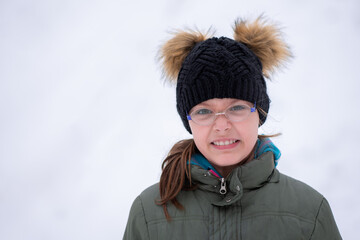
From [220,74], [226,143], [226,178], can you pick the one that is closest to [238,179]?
[226,178]

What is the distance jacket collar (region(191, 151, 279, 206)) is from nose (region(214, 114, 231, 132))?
16cm

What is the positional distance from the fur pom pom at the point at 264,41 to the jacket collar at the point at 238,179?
1.46 ft

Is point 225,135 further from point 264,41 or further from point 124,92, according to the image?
point 124,92

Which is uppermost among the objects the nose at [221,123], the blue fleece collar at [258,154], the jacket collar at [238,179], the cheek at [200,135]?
the nose at [221,123]

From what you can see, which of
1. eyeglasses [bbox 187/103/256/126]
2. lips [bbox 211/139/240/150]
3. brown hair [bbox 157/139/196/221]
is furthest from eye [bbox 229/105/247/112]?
brown hair [bbox 157/139/196/221]

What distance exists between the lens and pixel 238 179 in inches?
55.7

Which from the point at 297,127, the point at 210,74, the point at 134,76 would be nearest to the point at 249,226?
the point at 210,74

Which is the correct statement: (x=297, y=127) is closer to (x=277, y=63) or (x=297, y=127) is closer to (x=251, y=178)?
(x=277, y=63)

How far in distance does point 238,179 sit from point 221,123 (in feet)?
0.75

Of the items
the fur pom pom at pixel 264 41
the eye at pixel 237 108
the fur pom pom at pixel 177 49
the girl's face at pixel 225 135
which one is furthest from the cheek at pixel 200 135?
the fur pom pom at pixel 264 41

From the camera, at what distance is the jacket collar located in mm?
1406

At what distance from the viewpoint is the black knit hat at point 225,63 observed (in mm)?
1470

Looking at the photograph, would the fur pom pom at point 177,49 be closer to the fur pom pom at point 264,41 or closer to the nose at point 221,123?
the fur pom pom at point 264,41

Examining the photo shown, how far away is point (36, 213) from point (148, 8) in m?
2.83
